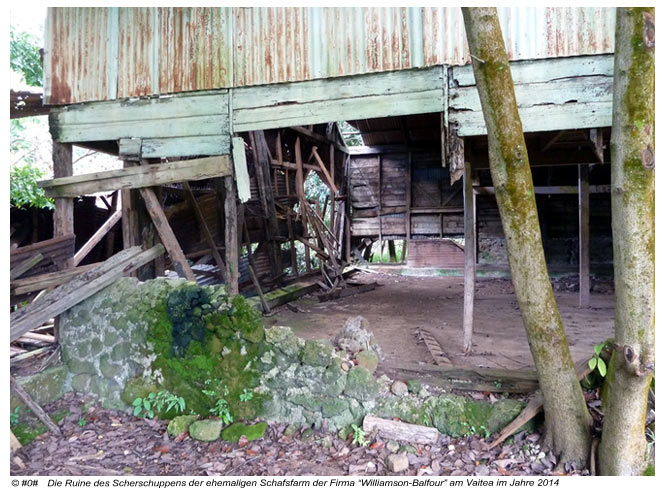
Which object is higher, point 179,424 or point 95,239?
point 95,239

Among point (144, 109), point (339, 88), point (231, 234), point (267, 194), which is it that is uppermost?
point (339, 88)

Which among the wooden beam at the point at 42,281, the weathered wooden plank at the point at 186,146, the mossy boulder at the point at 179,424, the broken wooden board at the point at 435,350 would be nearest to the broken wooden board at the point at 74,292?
the wooden beam at the point at 42,281

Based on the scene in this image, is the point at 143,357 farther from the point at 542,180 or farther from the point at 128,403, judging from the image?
the point at 542,180

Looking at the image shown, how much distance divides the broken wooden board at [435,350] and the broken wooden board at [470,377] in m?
0.19

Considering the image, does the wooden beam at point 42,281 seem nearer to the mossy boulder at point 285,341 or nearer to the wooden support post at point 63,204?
the wooden support post at point 63,204

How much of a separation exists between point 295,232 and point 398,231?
171 inches

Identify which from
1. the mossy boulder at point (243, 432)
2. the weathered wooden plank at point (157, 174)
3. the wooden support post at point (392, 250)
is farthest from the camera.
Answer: the wooden support post at point (392, 250)

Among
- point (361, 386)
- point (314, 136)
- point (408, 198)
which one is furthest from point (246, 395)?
point (408, 198)

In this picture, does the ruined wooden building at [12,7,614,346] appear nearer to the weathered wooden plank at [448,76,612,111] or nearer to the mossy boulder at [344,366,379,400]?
the weathered wooden plank at [448,76,612,111]

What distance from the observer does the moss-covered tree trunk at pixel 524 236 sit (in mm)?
3309

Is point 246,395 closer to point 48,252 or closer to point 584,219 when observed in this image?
point 48,252

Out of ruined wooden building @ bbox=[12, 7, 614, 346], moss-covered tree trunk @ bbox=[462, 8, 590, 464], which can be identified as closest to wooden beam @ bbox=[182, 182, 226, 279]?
ruined wooden building @ bbox=[12, 7, 614, 346]

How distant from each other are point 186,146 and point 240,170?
848 mm

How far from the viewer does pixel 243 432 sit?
174 inches
